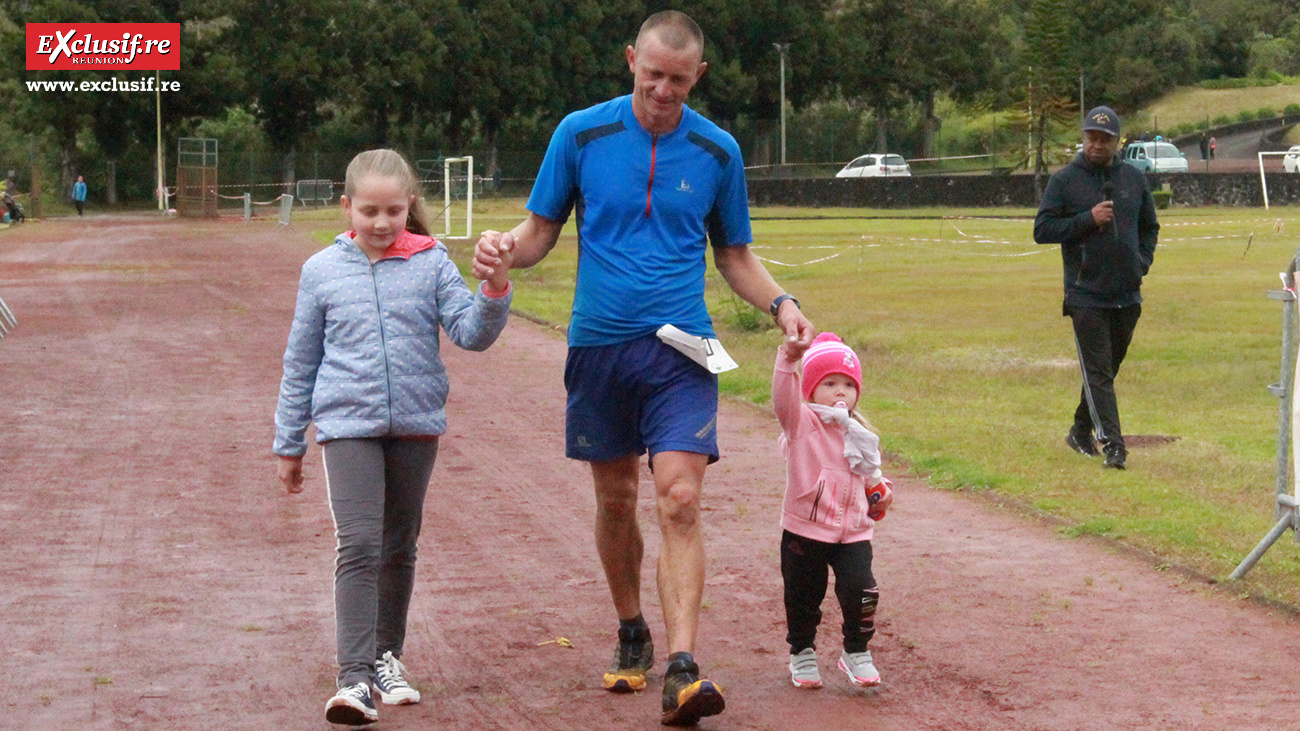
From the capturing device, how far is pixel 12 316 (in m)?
17.6

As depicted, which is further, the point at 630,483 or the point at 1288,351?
the point at 1288,351

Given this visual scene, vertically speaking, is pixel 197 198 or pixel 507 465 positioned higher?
pixel 197 198

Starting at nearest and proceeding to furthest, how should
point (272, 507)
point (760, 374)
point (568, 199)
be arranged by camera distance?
point (568, 199) < point (272, 507) < point (760, 374)

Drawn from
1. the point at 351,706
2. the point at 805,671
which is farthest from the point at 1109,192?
the point at 351,706

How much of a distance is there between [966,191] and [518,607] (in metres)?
51.6

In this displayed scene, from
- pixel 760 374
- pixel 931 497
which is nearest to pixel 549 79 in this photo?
pixel 760 374

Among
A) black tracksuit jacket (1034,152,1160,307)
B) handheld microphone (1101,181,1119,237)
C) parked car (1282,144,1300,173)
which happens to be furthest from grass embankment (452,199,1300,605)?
parked car (1282,144,1300,173)

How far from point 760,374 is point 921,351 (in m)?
2.89

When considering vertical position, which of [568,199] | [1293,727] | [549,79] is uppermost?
[549,79]

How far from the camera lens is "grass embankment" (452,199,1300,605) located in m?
7.80

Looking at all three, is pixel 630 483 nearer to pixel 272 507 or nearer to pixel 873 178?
pixel 272 507

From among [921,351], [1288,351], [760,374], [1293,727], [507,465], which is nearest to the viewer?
[1293,727]

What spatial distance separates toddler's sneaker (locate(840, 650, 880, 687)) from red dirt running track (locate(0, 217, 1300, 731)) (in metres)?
0.08

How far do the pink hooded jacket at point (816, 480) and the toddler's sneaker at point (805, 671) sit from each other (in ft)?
1.34
